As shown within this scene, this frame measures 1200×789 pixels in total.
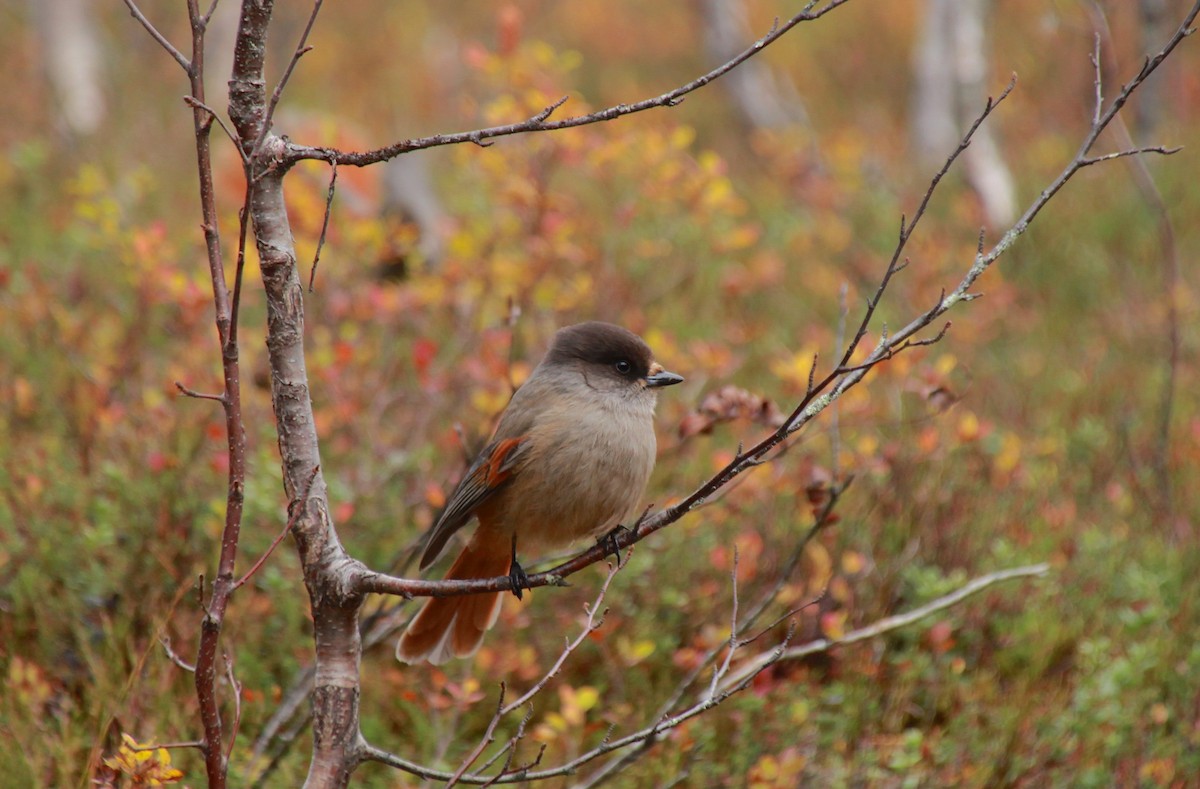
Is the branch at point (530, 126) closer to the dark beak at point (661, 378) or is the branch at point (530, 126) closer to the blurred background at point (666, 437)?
the blurred background at point (666, 437)

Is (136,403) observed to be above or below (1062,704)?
above

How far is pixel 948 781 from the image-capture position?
3.96 m

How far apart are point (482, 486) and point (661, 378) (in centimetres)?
69

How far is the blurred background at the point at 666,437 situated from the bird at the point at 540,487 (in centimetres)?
20

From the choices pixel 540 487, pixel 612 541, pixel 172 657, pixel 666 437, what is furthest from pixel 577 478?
pixel 666 437

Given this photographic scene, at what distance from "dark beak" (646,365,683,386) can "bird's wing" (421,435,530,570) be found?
49 centimetres

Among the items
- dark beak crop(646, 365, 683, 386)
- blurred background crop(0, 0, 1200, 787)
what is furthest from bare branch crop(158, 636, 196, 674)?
dark beak crop(646, 365, 683, 386)

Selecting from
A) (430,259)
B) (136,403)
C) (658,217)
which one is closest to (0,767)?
(136,403)

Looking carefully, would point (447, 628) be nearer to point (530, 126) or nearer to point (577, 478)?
point (577, 478)

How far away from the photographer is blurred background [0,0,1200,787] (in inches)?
158

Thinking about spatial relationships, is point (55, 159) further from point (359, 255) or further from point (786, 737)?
point (786, 737)

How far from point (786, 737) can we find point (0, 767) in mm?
2449

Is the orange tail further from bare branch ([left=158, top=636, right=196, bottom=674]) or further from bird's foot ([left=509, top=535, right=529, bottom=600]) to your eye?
bare branch ([left=158, top=636, right=196, bottom=674])

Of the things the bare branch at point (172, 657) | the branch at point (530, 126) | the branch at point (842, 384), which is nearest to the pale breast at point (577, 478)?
the branch at point (842, 384)
